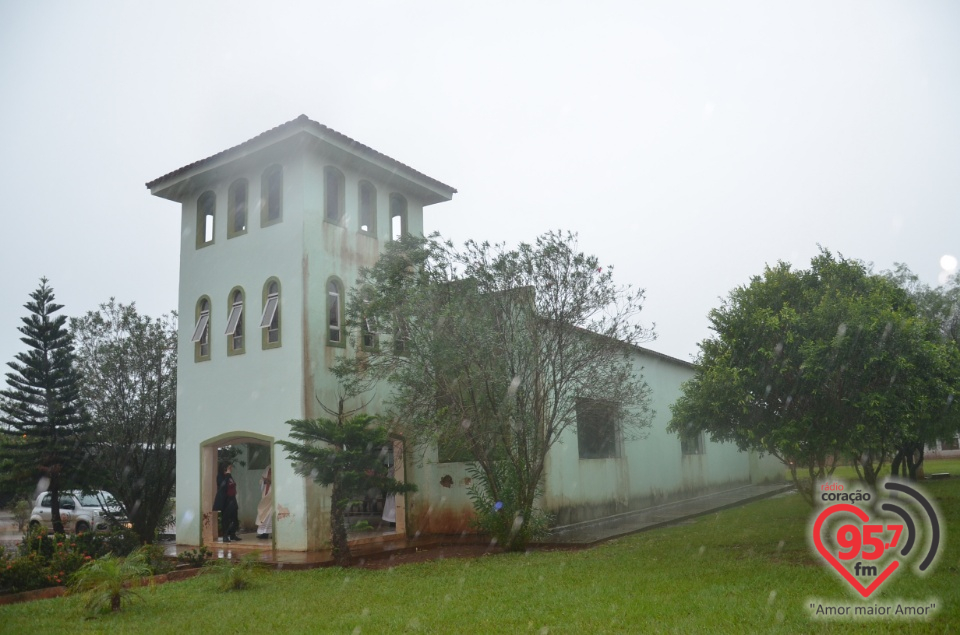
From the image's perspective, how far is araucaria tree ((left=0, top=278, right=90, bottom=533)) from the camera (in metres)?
20.5

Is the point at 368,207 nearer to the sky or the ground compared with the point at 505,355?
nearer to the sky

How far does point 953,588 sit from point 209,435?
13.3 m

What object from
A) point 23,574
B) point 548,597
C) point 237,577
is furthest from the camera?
point 23,574

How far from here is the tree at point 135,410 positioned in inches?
800

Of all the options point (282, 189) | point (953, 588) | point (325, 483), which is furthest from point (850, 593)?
point (282, 189)

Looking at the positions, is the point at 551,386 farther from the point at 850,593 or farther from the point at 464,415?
the point at 850,593

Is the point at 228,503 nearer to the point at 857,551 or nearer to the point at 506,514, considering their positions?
the point at 506,514

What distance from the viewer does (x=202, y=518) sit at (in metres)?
15.7

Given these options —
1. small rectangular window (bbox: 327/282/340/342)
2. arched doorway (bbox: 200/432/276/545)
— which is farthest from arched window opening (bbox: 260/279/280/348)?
arched doorway (bbox: 200/432/276/545)

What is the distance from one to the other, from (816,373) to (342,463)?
709cm

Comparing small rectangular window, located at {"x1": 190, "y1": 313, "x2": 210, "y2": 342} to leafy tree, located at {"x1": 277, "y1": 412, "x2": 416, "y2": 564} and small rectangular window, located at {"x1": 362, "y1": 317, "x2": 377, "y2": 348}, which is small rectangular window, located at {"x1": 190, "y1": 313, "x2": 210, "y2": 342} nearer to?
small rectangular window, located at {"x1": 362, "y1": 317, "x2": 377, "y2": 348}

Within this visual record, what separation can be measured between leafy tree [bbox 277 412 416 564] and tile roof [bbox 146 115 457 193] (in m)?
5.89

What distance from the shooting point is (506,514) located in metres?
13.2

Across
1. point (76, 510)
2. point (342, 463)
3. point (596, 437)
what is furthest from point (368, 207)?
point (76, 510)
